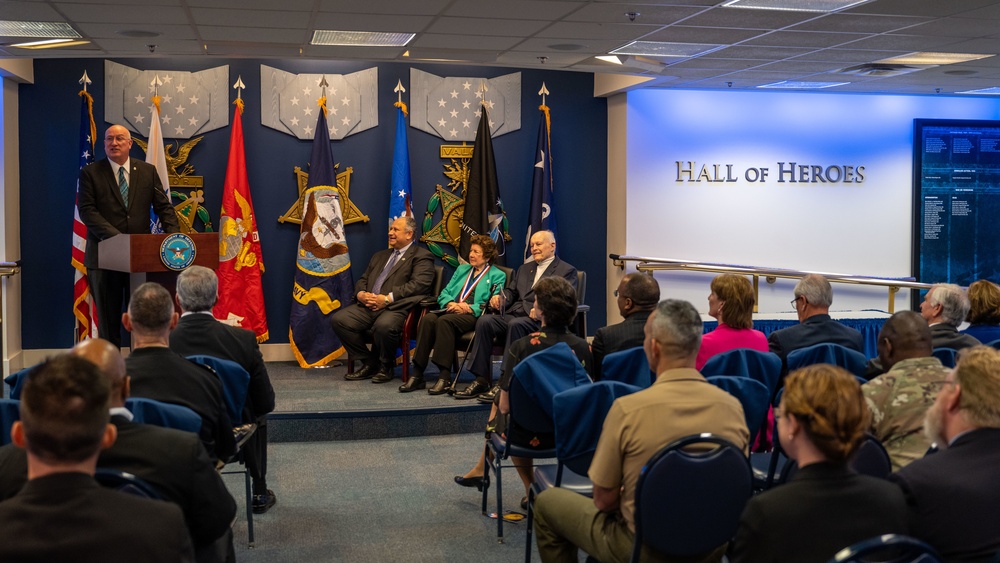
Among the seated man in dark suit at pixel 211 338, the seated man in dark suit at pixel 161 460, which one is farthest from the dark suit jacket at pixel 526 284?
the seated man in dark suit at pixel 161 460

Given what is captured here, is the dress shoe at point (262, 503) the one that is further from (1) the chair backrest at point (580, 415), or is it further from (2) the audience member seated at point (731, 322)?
(2) the audience member seated at point (731, 322)

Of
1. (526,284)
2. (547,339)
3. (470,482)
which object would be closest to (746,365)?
(547,339)

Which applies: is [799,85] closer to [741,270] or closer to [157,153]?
[741,270]

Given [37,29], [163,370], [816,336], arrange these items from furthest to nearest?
1. [37,29]
2. [816,336]
3. [163,370]

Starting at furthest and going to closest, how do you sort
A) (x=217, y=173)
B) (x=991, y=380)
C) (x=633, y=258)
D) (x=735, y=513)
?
1. (x=633, y=258)
2. (x=217, y=173)
3. (x=735, y=513)
4. (x=991, y=380)

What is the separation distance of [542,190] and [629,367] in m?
4.48

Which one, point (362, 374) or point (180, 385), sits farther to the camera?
point (362, 374)

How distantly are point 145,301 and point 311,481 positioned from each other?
7.55 feet

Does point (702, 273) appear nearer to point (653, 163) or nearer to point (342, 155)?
point (653, 163)

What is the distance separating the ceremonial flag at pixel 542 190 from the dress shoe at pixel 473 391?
1.98m

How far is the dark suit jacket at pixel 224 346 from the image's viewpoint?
4344 mm

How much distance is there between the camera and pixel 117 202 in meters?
6.72

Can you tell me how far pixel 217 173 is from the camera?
8.33 meters

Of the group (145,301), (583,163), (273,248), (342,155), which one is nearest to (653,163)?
(583,163)
